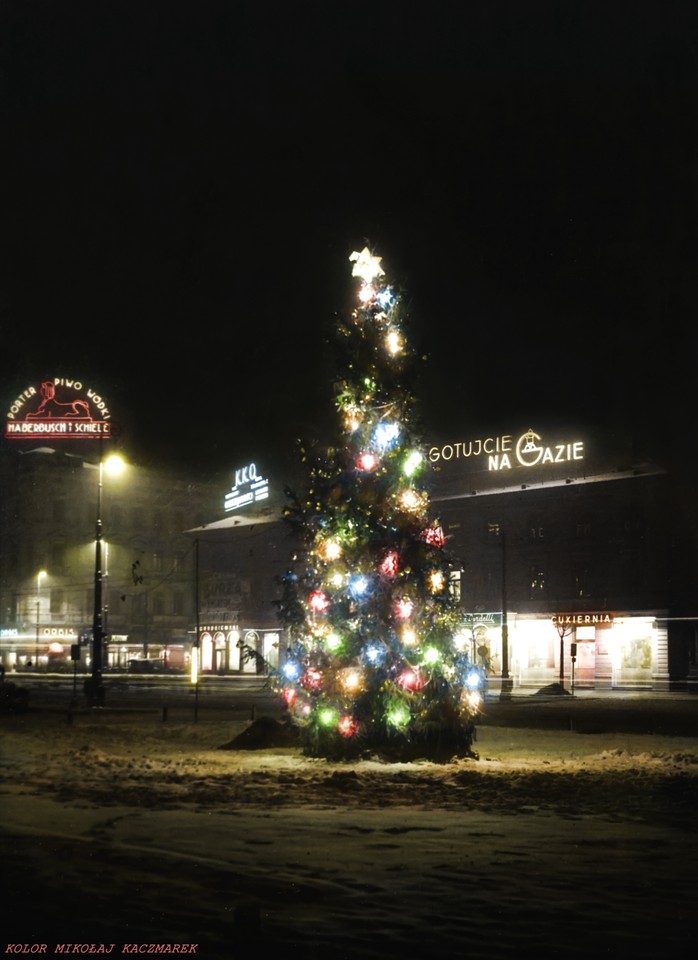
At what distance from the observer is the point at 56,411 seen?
82.7m

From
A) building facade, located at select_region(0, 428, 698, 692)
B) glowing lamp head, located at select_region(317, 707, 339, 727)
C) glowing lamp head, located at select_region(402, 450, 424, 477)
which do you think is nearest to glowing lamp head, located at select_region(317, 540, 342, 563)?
glowing lamp head, located at select_region(402, 450, 424, 477)

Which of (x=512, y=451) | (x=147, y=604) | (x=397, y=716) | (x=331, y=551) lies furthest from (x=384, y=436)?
(x=147, y=604)

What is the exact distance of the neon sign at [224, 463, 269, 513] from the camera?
294 ft

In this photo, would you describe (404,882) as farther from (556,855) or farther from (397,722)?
(397,722)

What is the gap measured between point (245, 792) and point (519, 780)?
3.95 meters

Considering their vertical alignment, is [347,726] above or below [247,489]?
below

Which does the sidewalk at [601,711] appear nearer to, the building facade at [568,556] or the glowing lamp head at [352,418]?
the building facade at [568,556]

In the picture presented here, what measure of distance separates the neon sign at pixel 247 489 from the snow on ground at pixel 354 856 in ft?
227

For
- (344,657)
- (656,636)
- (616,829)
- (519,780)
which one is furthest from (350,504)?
(656,636)

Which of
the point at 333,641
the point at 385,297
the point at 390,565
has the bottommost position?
the point at 333,641

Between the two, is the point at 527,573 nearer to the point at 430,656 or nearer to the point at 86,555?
the point at 430,656

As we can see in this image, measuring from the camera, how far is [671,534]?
61.0 metres

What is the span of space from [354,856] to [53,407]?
74961mm

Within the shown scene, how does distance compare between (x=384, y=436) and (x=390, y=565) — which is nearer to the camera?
(x=390, y=565)
